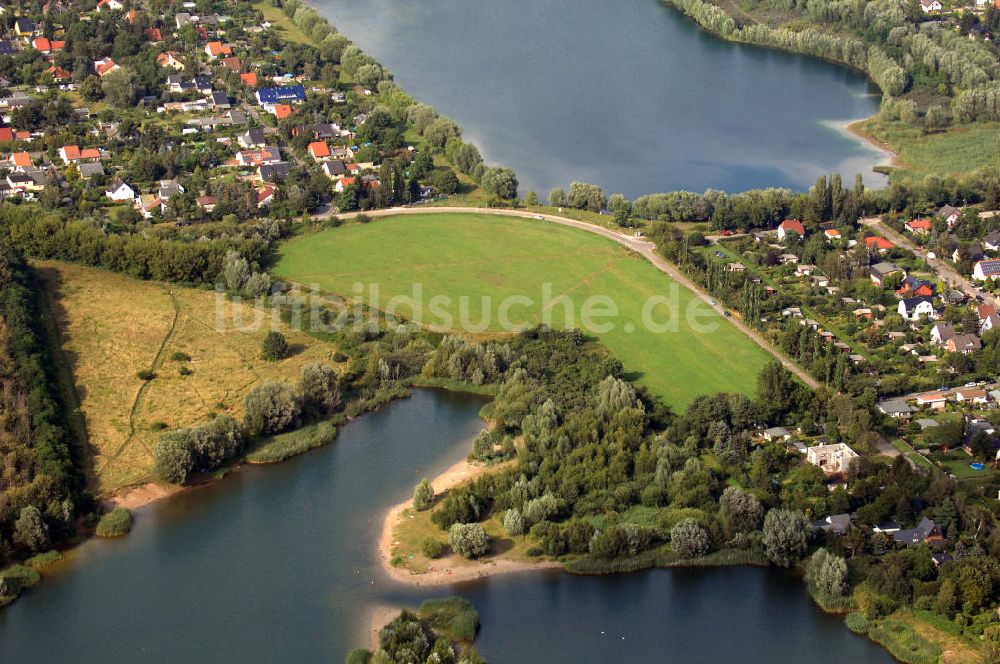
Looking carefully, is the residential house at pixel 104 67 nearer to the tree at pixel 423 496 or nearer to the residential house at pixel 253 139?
the residential house at pixel 253 139

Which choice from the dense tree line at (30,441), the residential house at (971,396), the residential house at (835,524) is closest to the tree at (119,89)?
the dense tree line at (30,441)

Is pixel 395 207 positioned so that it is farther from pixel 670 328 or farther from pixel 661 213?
pixel 670 328

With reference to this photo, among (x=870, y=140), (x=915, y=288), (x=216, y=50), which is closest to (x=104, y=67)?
(x=216, y=50)

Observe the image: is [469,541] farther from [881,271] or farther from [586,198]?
[586,198]

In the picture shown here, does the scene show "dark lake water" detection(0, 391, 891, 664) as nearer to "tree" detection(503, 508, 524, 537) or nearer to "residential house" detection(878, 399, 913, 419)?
"tree" detection(503, 508, 524, 537)

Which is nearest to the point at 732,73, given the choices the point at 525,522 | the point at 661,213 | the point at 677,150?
the point at 677,150

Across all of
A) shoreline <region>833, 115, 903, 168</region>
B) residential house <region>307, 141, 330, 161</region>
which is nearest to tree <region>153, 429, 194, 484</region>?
residential house <region>307, 141, 330, 161</region>
